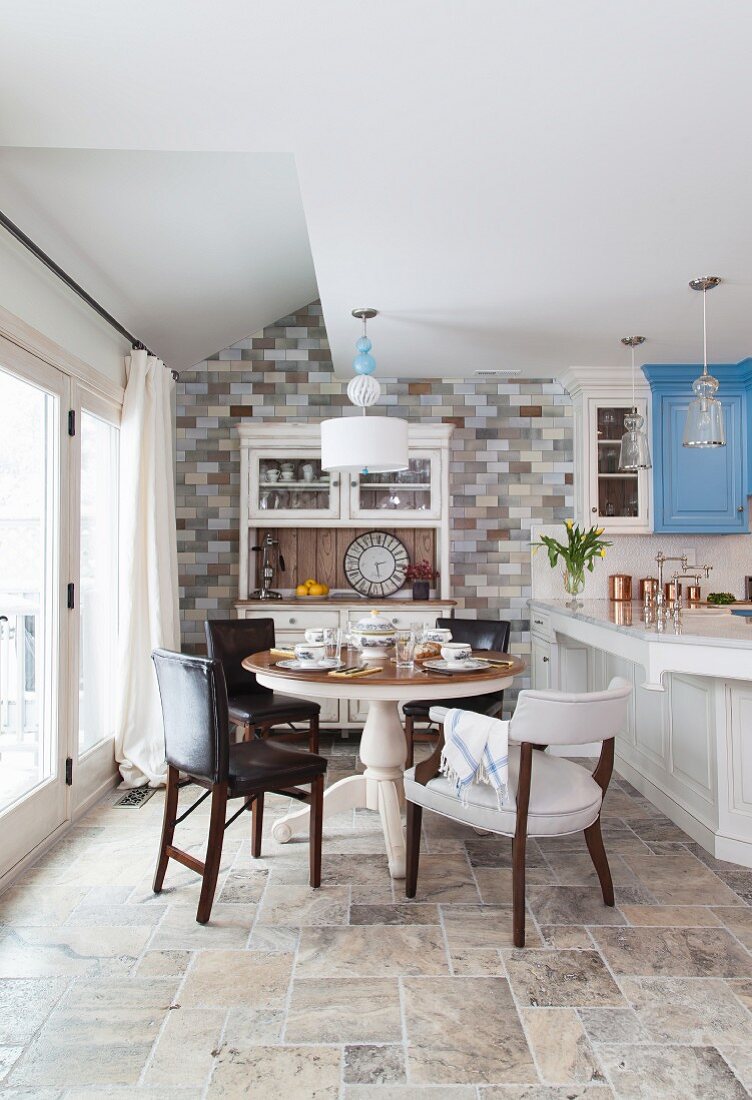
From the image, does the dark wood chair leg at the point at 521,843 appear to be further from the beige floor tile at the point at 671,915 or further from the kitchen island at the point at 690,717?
the kitchen island at the point at 690,717

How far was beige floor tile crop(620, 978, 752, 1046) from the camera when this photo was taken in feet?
6.25

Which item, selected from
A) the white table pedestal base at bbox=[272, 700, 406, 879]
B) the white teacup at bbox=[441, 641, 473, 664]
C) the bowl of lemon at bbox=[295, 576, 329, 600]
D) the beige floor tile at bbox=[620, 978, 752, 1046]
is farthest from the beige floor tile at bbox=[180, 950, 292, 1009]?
the bowl of lemon at bbox=[295, 576, 329, 600]

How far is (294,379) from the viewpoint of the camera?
205 inches

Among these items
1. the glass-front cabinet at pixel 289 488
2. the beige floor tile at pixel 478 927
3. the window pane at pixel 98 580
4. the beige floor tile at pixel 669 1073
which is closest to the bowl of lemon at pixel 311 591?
the glass-front cabinet at pixel 289 488

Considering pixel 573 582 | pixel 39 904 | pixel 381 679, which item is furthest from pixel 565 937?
pixel 573 582

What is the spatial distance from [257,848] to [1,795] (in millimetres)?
977

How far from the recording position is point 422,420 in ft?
17.1

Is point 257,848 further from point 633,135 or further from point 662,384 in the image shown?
point 662,384

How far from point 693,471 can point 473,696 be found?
7.71 feet

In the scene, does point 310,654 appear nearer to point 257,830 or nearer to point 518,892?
point 257,830

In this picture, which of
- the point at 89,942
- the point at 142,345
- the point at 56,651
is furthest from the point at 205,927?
the point at 142,345

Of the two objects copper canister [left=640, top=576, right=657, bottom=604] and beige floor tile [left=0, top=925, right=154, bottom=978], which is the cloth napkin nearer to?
beige floor tile [left=0, top=925, right=154, bottom=978]

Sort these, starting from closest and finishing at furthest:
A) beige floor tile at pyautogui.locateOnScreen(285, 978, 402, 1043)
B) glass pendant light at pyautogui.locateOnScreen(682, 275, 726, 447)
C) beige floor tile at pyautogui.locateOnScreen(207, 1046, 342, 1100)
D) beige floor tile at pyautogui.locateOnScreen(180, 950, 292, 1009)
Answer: beige floor tile at pyautogui.locateOnScreen(207, 1046, 342, 1100), beige floor tile at pyautogui.locateOnScreen(285, 978, 402, 1043), beige floor tile at pyautogui.locateOnScreen(180, 950, 292, 1009), glass pendant light at pyautogui.locateOnScreen(682, 275, 726, 447)

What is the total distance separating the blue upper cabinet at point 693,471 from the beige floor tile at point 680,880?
237 centimetres
